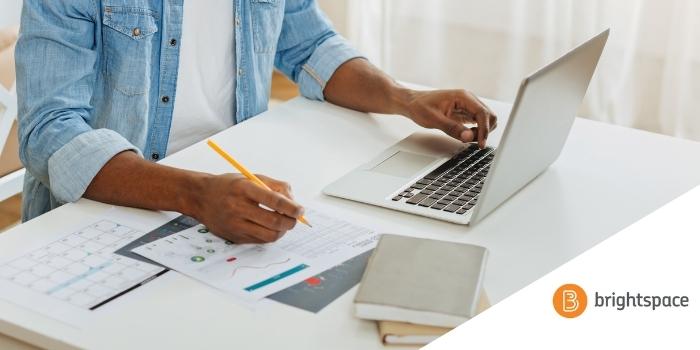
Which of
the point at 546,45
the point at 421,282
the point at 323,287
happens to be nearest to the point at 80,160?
the point at 323,287

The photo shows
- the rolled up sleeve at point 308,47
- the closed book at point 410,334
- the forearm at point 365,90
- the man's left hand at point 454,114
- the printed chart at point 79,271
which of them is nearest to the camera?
the closed book at point 410,334

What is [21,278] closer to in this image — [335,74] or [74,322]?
[74,322]

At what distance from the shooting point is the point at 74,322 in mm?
1066

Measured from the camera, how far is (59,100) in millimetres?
1447

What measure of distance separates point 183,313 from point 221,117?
2.44 feet

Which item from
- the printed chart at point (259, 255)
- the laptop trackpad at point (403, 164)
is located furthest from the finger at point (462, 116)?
the printed chart at point (259, 255)

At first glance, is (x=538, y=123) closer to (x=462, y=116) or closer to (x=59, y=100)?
(x=462, y=116)

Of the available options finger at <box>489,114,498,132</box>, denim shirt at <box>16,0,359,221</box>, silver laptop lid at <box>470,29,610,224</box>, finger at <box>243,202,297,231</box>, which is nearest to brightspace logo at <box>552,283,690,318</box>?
silver laptop lid at <box>470,29,610,224</box>

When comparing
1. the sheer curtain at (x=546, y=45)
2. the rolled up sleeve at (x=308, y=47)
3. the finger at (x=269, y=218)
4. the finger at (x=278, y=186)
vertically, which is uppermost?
the rolled up sleeve at (x=308, y=47)

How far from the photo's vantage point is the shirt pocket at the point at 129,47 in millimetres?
1534

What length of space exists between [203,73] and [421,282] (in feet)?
2.61

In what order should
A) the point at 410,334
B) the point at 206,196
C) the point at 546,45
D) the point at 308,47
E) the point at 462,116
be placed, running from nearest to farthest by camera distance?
the point at 410,334 < the point at 206,196 < the point at 462,116 < the point at 308,47 < the point at 546,45

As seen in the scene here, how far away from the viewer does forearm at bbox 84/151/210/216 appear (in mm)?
1303

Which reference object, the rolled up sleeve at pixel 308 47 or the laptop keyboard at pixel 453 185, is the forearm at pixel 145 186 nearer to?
the laptop keyboard at pixel 453 185
